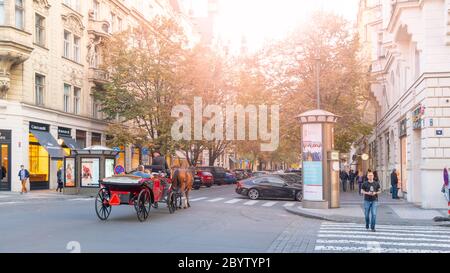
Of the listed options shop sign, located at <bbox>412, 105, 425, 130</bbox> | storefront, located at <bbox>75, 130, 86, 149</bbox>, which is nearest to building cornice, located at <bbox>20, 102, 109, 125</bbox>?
storefront, located at <bbox>75, 130, 86, 149</bbox>

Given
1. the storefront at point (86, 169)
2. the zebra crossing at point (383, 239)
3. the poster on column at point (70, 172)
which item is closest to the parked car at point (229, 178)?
the storefront at point (86, 169)

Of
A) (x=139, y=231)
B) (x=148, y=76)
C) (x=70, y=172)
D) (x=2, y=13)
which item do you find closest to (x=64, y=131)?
(x=148, y=76)

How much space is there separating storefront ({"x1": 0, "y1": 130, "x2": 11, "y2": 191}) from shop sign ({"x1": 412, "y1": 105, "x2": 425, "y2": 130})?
23.1 m

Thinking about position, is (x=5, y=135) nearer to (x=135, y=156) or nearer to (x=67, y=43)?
(x=67, y=43)

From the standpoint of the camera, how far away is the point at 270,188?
94.0ft

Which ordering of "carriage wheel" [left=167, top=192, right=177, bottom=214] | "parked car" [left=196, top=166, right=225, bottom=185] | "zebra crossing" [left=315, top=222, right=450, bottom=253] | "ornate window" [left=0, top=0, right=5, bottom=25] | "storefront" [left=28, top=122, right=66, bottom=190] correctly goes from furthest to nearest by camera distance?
"parked car" [left=196, top=166, right=225, bottom=185] < "storefront" [left=28, top=122, right=66, bottom=190] < "ornate window" [left=0, top=0, right=5, bottom=25] < "carriage wheel" [left=167, top=192, right=177, bottom=214] < "zebra crossing" [left=315, top=222, right=450, bottom=253]

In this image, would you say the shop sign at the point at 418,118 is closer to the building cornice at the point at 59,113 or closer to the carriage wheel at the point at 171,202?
the carriage wheel at the point at 171,202

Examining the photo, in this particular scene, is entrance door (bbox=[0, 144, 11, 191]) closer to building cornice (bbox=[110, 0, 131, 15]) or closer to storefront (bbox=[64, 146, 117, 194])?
storefront (bbox=[64, 146, 117, 194])

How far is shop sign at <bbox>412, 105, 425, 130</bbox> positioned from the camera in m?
21.6

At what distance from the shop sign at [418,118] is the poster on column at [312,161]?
423 cm
